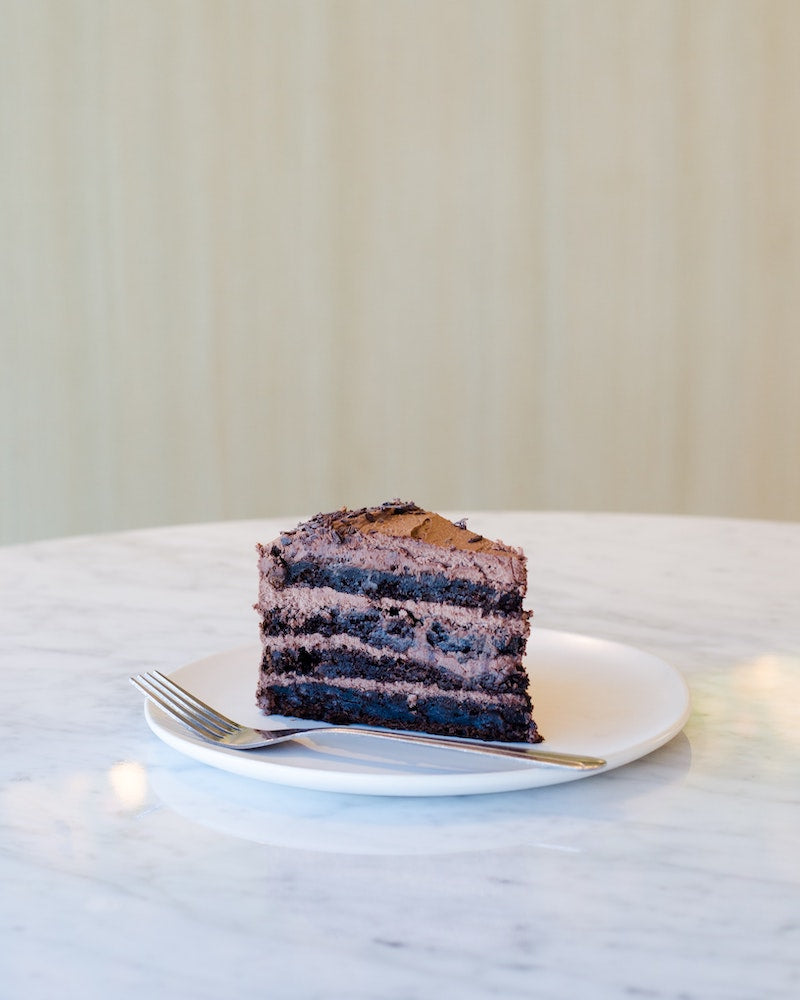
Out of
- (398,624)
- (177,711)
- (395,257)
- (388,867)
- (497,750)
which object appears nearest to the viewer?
(388,867)

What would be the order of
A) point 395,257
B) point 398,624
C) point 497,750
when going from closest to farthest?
point 497,750, point 398,624, point 395,257

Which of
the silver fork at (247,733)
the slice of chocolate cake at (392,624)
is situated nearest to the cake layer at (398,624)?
the slice of chocolate cake at (392,624)

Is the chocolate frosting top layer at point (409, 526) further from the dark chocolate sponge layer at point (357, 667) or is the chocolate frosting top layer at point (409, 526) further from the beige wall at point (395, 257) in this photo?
the beige wall at point (395, 257)

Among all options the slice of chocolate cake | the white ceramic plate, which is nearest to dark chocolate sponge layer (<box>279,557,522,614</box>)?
the slice of chocolate cake

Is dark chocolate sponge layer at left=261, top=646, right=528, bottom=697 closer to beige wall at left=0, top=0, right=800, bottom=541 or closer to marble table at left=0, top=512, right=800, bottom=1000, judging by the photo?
marble table at left=0, top=512, right=800, bottom=1000

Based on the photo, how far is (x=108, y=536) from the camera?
235 cm

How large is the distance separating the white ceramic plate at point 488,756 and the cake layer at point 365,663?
0.06 metres

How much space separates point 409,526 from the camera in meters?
1.33

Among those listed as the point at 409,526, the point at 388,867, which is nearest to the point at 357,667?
the point at 409,526

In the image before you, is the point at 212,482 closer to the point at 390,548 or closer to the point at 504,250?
the point at 504,250

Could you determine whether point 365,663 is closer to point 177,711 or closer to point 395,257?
point 177,711

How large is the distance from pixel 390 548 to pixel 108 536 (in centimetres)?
119

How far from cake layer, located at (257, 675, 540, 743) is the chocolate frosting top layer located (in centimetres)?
16

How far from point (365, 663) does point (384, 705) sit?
51 millimetres
